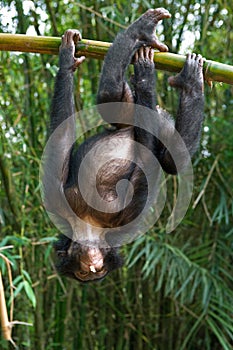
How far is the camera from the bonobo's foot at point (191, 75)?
2400mm

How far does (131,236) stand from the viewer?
2768 millimetres

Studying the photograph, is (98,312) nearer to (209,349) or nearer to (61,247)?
(209,349)

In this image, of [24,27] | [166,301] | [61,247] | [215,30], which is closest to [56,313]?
[166,301]

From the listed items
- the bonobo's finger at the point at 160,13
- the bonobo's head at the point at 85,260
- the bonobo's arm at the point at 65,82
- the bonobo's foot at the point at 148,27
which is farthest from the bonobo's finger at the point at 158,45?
the bonobo's head at the point at 85,260

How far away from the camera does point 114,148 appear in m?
2.68

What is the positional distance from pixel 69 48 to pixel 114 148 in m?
0.48

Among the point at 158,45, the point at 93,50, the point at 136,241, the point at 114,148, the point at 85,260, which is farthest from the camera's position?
the point at 136,241

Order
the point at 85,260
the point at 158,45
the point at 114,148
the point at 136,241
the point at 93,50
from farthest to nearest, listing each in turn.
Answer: the point at 136,241 < the point at 114,148 < the point at 85,260 < the point at 158,45 < the point at 93,50

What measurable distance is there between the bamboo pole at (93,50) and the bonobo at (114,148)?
140mm

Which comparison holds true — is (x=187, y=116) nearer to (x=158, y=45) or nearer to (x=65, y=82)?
(x=158, y=45)

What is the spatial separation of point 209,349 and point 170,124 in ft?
6.22

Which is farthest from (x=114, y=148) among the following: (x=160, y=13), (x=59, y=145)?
(x=160, y=13)

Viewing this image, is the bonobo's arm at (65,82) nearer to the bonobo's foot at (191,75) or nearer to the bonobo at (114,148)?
the bonobo at (114,148)

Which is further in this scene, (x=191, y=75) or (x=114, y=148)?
(x=114, y=148)
